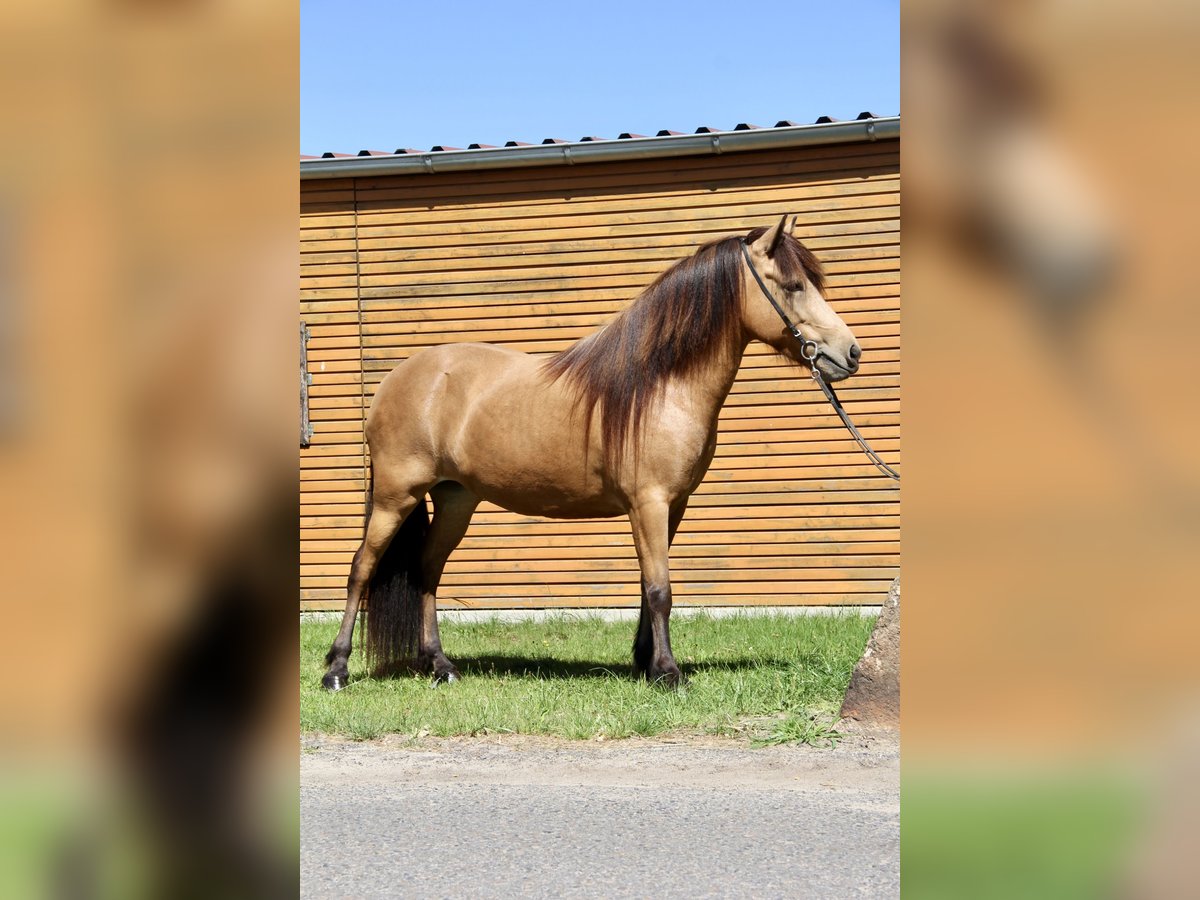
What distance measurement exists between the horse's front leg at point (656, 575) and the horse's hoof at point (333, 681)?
5.35 feet

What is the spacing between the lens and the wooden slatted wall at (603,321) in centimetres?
986

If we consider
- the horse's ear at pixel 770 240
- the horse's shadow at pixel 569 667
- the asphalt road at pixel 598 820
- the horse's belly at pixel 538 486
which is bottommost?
the horse's shadow at pixel 569 667

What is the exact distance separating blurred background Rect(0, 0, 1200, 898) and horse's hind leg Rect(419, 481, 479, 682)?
6.30 metres

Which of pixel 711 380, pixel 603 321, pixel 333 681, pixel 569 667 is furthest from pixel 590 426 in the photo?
pixel 603 321

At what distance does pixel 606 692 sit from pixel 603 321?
486cm

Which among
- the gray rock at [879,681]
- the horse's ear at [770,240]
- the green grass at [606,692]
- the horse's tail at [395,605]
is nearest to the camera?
the gray rock at [879,681]

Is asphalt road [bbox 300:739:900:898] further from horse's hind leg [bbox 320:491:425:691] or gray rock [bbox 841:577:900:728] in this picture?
horse's hind leg [bbox 320:491:425:691]

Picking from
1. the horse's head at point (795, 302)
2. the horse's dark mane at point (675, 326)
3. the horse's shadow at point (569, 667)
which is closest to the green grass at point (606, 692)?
the horse's shadow at point (569, 667)
